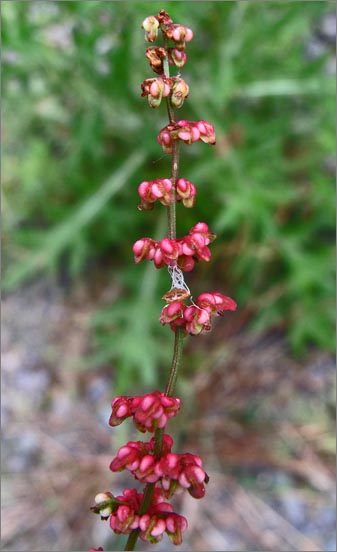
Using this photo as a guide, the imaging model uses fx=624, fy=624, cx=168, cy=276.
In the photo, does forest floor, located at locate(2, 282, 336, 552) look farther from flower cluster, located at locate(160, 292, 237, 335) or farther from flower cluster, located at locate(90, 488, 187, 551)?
flower cluster, located at locate(160, 292, 237, 335)

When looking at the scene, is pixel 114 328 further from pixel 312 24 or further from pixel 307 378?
pixel 312 24

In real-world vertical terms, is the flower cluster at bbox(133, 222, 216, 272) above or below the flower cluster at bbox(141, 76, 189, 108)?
below

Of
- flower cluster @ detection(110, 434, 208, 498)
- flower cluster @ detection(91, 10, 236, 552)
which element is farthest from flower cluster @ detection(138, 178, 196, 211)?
flower cluster @ detection(110, 434, 208, 498)

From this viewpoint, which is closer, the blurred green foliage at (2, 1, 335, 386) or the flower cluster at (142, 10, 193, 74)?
the flower cluster at (142, 10, 193, 74)

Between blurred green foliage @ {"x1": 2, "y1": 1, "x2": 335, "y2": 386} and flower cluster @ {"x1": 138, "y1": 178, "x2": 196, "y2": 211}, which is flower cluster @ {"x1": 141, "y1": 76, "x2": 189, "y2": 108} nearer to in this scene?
flower cluster @ {"x1": 138, "y1": 178, "x2": 196, "y2": 211}

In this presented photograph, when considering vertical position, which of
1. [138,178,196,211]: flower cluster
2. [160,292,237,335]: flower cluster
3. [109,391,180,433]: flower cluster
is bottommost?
[109,391,180,433]: flower cluster

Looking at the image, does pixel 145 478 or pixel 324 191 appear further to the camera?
pixel 324 191

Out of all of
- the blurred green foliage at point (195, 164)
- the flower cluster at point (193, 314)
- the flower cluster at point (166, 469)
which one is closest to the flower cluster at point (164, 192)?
the flower cluster at point (193, 314)

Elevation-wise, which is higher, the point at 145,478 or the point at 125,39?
the point at 125,39

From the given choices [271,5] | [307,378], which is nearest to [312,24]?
[271,5]
